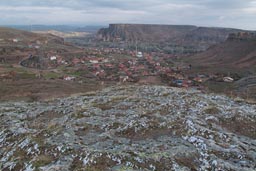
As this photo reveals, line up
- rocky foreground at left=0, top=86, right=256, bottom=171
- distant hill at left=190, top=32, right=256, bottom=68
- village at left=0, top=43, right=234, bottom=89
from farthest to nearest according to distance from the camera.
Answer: distant hill at left=190, top=32, right=256, bottom=68
village at left=0, top=43, right=234, bottom=89
rocky foreground at left=0, top=86, right=256, bottom=171

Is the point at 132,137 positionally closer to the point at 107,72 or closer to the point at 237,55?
the point at 107,72

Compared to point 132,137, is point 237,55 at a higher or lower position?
lower

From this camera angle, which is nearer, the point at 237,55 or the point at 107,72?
the point at 107,72

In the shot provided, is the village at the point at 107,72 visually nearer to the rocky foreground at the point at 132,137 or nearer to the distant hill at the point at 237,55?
the distant hill at the point at 237,55

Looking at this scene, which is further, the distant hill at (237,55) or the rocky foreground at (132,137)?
the distant hill at (237,55)

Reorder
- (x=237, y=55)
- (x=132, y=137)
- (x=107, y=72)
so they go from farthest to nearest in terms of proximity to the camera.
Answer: (x=237, y=55), (x=107, y=72), (x=132, y=137)

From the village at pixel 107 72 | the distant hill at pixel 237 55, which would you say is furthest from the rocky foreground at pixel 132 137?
the distant hill at pixel 237 55

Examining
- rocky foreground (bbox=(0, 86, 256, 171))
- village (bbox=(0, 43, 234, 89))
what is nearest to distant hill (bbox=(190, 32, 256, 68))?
village (bbox=(0, 43, 234, 89))

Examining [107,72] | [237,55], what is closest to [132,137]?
[107,72]

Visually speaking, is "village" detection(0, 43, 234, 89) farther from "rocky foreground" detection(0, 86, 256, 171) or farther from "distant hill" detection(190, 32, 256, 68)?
"rocky foreground" detection(0, 86, 256, 171)
